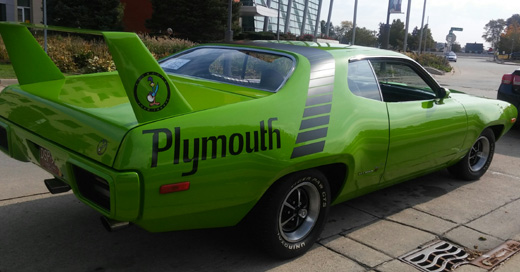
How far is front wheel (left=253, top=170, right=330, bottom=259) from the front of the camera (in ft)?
9.79

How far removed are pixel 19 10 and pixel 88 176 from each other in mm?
30651

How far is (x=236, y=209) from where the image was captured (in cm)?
282

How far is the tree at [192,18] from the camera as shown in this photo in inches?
1148

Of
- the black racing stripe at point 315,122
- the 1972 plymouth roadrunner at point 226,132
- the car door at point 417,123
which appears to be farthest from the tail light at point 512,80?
the black racing stripe at point 315,122

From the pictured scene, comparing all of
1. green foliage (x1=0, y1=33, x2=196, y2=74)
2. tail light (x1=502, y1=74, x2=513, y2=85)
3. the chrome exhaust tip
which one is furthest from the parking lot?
green foliage (x1=0, y1=33, x2=196, y2=74)

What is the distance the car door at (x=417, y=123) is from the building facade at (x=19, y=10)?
26360 millimetres

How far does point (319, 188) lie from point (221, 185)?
0.90 meters

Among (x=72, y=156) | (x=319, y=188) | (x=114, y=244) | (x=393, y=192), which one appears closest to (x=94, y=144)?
(x=72, y=156)

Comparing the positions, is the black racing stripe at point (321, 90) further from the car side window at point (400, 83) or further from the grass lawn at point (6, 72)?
the grass lawn at point (6, 72)

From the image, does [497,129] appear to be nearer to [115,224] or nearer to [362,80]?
[362,80]

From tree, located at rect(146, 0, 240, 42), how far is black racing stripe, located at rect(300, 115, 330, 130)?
27058mm

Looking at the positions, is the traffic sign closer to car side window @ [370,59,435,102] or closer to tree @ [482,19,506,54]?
car side window @ [370,59,435,102]

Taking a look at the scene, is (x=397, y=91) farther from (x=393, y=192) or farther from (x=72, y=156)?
(x=72, y=156)

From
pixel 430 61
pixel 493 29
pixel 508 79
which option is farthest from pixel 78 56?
pixel 493 29
